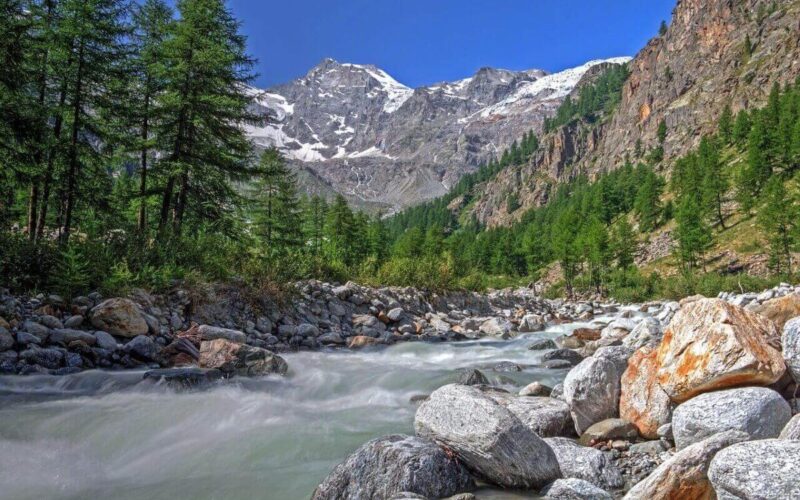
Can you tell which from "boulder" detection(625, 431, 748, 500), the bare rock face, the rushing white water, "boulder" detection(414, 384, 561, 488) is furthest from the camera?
the bare rock face

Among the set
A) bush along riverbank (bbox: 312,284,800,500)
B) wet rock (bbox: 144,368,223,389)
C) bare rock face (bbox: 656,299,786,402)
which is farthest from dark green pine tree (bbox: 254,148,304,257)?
bare rock face (bbox: 656,299,786,402)

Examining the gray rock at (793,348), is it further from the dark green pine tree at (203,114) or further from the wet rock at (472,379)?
the dark green pine tree at (203,114)

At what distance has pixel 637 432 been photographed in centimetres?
549

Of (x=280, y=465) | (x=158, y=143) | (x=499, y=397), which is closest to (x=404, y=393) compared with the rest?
(x=499, y=397)

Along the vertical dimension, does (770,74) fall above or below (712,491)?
above

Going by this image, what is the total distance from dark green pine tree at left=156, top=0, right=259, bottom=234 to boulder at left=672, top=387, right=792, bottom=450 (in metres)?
15.4

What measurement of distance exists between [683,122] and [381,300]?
11948cm

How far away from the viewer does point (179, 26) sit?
16.4 meters

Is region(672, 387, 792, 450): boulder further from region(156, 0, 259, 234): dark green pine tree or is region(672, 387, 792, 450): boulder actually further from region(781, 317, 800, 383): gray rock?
region(156, 0, 259, 234): dark green pine tree

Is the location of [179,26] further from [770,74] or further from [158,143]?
[770,74]

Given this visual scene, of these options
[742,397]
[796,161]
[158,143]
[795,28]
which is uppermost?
[795,28]

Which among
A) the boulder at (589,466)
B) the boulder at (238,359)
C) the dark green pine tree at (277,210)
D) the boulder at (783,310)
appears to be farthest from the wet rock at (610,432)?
the dark green pine tree at (277,210)

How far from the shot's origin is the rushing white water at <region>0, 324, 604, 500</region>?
4.68 meters

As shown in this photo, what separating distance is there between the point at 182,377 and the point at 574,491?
19.3 ft
